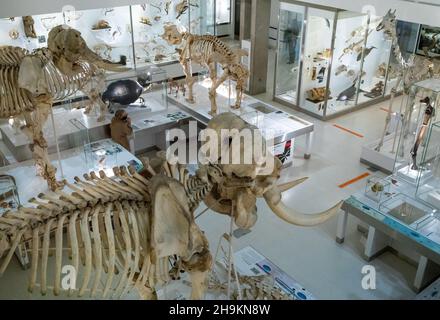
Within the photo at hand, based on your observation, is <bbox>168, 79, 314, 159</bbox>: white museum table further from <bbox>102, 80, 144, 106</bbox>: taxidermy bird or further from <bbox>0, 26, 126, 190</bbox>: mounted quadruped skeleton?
<bbox>0, 26, 126, 190</bbox>: mounted quadruped skeleton

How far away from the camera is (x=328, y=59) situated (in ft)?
32.8

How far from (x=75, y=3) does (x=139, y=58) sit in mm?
4675

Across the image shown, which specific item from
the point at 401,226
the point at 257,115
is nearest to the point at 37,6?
the point at 257,115

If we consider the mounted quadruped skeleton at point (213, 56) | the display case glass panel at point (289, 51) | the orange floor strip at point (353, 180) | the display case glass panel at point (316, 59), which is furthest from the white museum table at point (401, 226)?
the display case glass panel at point (289, 51)

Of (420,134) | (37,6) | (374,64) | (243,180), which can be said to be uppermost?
(37,6)

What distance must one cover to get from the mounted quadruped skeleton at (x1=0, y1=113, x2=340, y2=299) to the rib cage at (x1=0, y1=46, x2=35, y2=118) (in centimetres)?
338

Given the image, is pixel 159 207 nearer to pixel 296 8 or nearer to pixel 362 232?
pixel 362 232

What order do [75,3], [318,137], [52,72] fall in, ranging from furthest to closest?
[318,137] → [75,3] → [52,72]

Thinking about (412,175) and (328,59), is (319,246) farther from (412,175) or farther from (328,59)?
(328,59)

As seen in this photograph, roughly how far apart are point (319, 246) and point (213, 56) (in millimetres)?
4313

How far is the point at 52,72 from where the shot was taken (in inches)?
250

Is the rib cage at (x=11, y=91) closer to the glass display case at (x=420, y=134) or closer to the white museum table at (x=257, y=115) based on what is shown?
the white museum table at (x=257, y=115)

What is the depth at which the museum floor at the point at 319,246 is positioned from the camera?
5.61m

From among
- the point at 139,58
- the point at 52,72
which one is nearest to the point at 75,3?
the point at 52,72
